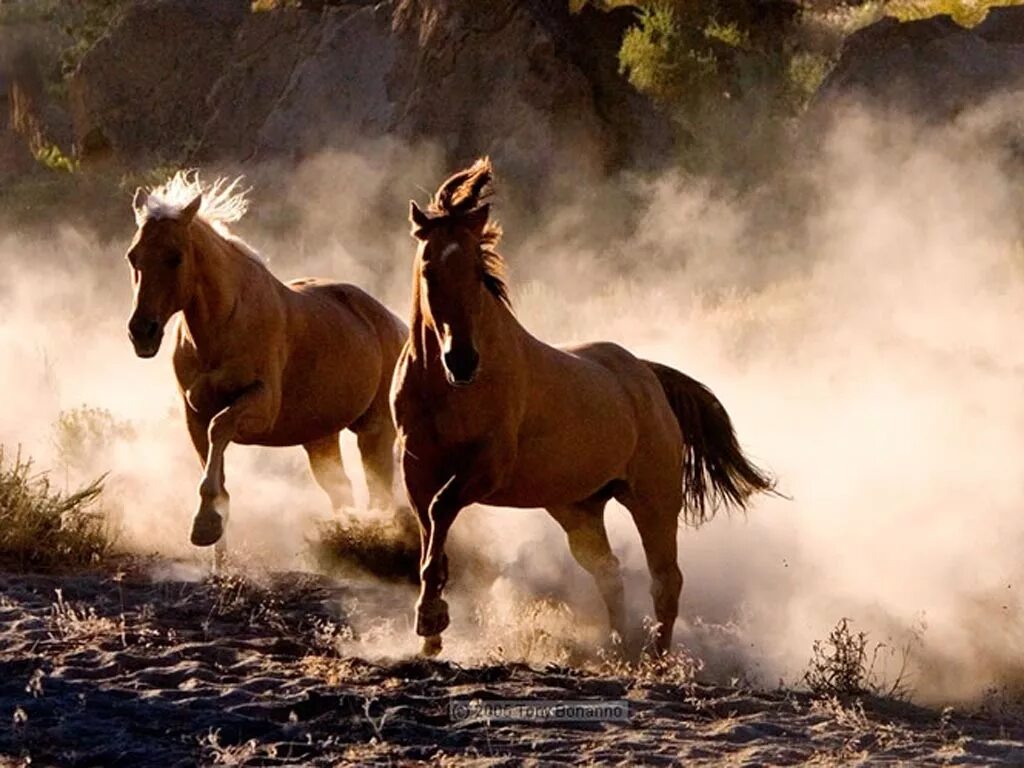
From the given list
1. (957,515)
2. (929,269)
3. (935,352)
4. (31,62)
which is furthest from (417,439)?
(31,62)

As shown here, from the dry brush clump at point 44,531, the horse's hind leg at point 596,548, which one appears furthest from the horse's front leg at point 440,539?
the dry brush clump at point 44,531

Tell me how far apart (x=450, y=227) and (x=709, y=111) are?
1396cm

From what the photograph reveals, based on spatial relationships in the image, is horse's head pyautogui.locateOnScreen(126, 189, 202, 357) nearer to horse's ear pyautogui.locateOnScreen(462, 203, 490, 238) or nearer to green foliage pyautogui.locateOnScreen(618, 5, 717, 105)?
horse's ear pyautogui.locateOnScreen(462, 203, 490, 238)

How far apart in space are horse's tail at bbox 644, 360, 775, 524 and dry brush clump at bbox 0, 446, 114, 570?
2850 mm

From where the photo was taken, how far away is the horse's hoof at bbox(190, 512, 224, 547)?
8.23 metres

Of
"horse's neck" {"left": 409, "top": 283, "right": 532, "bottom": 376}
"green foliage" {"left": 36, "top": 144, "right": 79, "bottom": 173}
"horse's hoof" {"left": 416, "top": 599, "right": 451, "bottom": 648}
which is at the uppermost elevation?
"green foliage" {"left": 36, "top": 144, "right": 79, "bottom": 173}

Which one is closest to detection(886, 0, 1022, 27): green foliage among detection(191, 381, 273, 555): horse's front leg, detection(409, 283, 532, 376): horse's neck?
detection(191, 381, 273, 555): horse's front leg

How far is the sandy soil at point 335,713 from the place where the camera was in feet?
18.2

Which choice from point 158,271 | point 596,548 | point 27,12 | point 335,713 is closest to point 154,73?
point 27,12

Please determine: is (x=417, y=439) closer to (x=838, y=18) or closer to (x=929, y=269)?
(x=929, y=269)

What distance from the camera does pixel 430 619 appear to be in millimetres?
6953

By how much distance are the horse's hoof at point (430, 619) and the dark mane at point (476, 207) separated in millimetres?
1216

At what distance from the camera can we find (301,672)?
6527 mm

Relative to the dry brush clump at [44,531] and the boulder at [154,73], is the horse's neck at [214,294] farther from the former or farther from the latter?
the boulder at [154,73]
